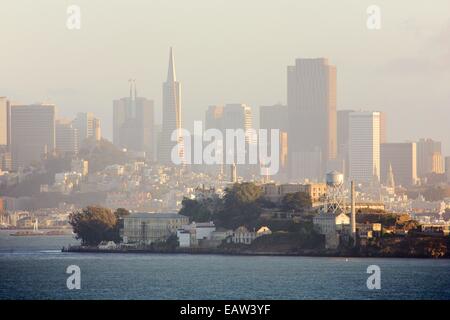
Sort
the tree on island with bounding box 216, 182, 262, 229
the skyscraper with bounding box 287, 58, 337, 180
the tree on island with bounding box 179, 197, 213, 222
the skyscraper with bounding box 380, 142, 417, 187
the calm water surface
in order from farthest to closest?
the skyscraper with bounding box 380, 142, 417, 187, the skyscraper with bounding box 287, 58, 337, 180, the tree on island with bounding box 179, 197, 213, 222, the tree on island with bounding box 216, 182, 262, 229, the calm water surface

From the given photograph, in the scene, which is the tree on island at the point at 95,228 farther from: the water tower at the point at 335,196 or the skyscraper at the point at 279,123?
the skyscraper at the point at 279,123

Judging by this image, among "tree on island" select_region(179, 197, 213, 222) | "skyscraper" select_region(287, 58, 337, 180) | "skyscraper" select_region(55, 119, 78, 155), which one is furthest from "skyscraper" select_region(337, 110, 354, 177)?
"tree on island" select_region(179, 197, 213, 222)

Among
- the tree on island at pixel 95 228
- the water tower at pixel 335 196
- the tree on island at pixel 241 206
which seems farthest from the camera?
the tree on island at pixel 95 228

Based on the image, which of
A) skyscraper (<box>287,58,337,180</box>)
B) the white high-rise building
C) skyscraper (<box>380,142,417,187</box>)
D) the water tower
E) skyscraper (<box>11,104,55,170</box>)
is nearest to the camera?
the water tower


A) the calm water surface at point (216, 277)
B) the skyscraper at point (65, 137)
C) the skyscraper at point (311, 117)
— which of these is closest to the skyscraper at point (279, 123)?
the skyscraper at point (311, 117)

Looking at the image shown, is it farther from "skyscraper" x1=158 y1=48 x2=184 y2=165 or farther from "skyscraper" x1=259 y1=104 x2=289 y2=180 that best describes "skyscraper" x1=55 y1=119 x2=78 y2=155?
"skyscraper" x1=259 y1=104 x2=289 y2=180
